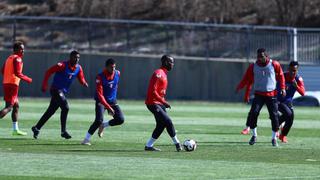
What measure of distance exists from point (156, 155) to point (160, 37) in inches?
1181

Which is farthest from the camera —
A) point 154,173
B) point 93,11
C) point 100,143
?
point 93,11

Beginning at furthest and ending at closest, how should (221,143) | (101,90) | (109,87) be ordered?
(221,143), (109,87), (101,90)

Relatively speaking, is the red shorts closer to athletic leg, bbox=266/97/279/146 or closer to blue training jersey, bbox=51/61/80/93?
blue training jersey, bbox=51/61/80/93

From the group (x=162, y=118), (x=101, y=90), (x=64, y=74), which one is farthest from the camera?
(x=64, y=74)

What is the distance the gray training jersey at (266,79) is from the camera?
20438 millimetres

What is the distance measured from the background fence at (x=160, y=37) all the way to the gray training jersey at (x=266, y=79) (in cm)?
2460

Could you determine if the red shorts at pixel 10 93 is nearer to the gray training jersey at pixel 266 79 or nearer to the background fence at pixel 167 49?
the gray training jersey at pixel 266 79

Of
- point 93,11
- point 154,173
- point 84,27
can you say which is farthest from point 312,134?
point 93,11

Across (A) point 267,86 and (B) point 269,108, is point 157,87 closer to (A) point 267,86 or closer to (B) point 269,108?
(A) point 267,86

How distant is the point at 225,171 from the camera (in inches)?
608

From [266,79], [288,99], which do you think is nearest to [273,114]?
[266,79]

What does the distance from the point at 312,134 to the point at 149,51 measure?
950 inches

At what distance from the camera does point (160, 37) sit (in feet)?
157

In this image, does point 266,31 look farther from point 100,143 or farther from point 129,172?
point 129,172
